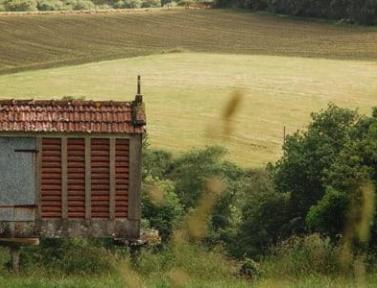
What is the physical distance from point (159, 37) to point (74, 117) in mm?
54622

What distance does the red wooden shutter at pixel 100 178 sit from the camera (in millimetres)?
13508

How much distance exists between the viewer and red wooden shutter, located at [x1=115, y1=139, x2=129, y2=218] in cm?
1354

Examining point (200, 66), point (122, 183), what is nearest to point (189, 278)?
point (122, 183)

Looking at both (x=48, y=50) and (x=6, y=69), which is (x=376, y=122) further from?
(x=48, y=50)

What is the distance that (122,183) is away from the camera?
44.5 ft

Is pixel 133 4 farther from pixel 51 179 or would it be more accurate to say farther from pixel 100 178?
pixel 100 178

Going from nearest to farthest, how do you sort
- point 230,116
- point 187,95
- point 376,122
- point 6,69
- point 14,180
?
point 230,116, point 14,180, point 376,122, point 187,95, point 6,69

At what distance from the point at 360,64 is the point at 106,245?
42.7 meters

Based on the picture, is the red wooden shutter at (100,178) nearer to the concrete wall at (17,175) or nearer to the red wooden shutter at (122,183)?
the red wooden shutter at (122,183)

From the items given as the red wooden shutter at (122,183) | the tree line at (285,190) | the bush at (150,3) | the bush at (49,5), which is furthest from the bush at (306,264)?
the bush at (150,3)

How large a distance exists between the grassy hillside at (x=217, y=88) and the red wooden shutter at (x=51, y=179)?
21330mm

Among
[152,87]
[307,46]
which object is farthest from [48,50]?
[307,46]

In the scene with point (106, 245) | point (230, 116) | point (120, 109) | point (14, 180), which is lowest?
point (106, 245)

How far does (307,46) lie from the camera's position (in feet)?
207
